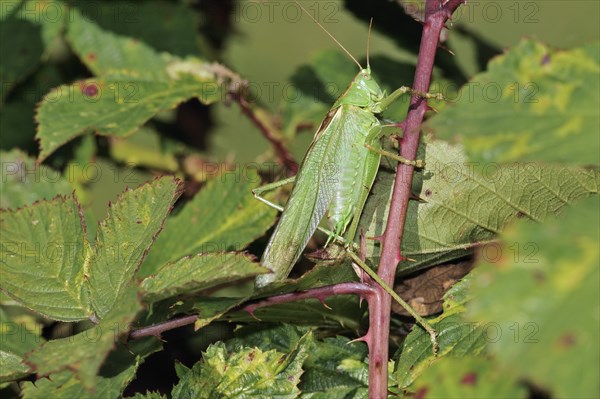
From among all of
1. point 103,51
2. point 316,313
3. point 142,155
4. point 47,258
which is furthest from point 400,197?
point 142,155

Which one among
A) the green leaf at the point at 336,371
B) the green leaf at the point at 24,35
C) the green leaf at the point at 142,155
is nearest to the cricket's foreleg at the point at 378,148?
the green leaf at the point at 336,371

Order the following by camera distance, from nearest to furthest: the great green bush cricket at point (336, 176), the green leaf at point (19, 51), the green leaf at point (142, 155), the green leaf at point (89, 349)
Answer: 1. the green leaf at point (89, 349)
2. the great green bush cricket at point (336, 176)
3. the green leaf at point (19, 51)
4. the green leaf at point (142, 155)

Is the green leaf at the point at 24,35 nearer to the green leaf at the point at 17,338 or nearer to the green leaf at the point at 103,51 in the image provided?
the green leaf at the point at 103,51

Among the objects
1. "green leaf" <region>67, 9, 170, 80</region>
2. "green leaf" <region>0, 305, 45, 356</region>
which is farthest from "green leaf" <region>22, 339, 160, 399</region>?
"green leaf" <region>67, 9, 170, 80</region>

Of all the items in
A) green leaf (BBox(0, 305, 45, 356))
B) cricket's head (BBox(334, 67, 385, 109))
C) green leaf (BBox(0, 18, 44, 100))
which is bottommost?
green leaf (BBox(0, 305, 45, 356))

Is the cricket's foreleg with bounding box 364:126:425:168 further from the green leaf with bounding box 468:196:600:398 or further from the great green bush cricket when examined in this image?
the green leaf with bounding box 468:196:600:398
